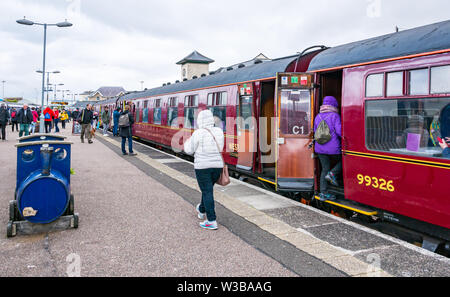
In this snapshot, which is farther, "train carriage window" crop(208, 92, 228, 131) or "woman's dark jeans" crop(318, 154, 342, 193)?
"train carriage window" crop(208, 92, 228, 131)

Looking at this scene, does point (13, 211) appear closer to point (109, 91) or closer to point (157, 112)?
point (157, 112)

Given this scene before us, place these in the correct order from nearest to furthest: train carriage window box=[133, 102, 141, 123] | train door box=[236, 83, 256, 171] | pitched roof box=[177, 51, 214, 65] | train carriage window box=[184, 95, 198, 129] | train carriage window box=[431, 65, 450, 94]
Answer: train carriage window box=[431, 65, 450, 94]
train door box=[236, 83, 256, 171]
train carriage window box=[184, 95, 198, 129]
train carriage window box=[133, 102, 141, 123]
pitched roof box=[177, 51, 214, 65]

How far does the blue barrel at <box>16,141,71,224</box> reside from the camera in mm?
4402

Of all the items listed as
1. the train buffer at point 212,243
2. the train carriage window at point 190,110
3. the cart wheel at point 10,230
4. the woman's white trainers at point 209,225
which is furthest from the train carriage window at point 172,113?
the cart wheel at point 10,230

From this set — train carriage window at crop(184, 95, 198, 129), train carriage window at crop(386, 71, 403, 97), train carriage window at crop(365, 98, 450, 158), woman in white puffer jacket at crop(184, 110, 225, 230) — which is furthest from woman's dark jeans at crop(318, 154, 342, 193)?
train carriage window at crop(184, 95, 198, 129)

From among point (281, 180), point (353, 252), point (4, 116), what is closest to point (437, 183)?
point (353, 252)

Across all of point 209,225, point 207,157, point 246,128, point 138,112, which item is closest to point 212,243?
point 209,225

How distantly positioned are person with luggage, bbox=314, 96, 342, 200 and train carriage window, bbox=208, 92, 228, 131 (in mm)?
3709

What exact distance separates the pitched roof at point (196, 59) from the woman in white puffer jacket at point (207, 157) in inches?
2045

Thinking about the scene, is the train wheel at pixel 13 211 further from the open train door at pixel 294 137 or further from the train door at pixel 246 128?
the train door at pixel 246 128

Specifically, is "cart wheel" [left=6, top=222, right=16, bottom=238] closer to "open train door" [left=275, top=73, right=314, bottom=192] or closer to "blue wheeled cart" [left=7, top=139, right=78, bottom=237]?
"blue wheeled cart" [left=7, top=139, right=78, bottom=237]

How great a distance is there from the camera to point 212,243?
4.42 m

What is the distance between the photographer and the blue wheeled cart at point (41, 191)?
442cm
